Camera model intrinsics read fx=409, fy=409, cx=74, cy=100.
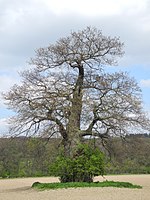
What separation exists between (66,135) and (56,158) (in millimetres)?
1567

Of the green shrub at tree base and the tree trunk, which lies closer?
the green shrub at tree base

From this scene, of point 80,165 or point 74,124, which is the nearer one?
A: point 80,165

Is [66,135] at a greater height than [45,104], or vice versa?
[45,104]

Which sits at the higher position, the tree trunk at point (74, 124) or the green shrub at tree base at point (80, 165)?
the tree trunk at point (74, 124)

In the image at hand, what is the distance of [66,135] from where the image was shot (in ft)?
84.0

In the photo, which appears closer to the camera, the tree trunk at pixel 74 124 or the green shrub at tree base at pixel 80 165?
the green shrub at tree base at pixel 80 165

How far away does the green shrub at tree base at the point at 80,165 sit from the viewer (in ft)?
80.4

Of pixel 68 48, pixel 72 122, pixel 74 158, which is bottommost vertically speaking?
pixel 74 158

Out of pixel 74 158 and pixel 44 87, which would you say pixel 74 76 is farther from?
pixel 74 158

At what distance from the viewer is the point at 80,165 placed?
24469 mm

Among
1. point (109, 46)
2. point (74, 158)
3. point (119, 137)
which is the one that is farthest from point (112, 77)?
point (74, 158)

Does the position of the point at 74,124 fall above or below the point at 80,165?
above

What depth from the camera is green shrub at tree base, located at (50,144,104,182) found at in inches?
965

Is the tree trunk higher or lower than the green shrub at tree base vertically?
higher
